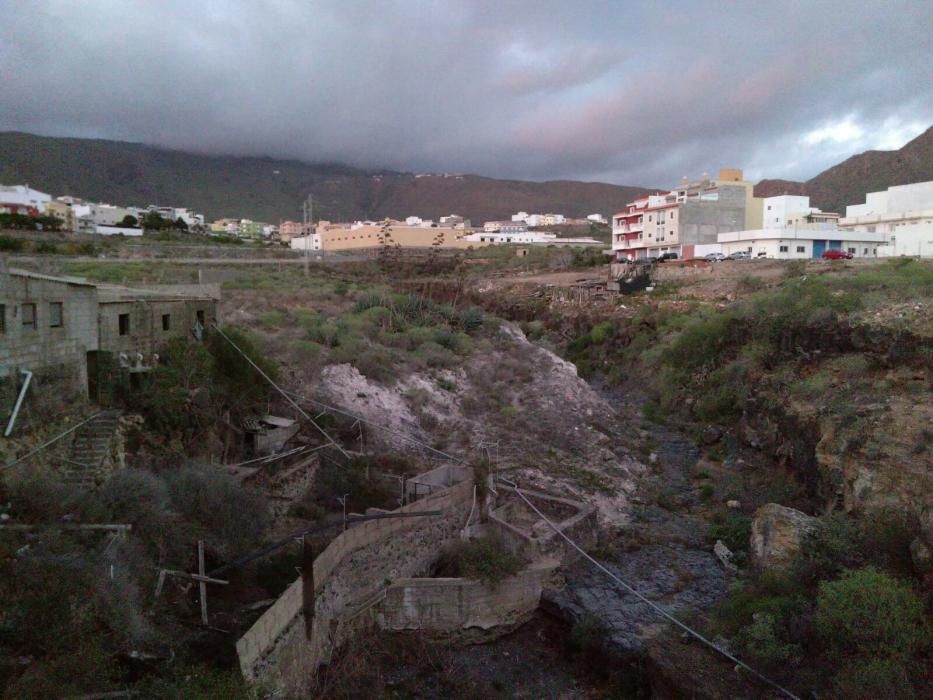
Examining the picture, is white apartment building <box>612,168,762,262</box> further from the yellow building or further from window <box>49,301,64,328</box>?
window <box>49,301,64,328</box>

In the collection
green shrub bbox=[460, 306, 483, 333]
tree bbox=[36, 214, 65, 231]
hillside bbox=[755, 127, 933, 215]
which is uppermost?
hillside bbox=[755, 127, 933, 215]

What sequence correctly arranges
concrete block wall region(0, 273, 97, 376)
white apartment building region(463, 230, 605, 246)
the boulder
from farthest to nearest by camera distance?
white apartment building region(463, 230, 605, 246), the boulder, concrete block wall region(0, 273, 97, 376)

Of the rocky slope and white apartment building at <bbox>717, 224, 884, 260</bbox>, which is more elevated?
white apartment building at <bbox>717, 224, 884, 260</bbox>

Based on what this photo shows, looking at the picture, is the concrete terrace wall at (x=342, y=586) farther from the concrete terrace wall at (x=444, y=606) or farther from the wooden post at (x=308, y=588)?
the concrete terrace wall at (x=444, y=606)

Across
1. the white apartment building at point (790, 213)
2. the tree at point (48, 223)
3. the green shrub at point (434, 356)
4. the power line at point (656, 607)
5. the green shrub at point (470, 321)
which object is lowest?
the power line at point (656, 607)

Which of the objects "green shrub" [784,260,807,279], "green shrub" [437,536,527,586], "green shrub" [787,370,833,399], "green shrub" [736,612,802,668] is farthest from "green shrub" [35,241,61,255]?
"green shrub" [784,260,807,279]

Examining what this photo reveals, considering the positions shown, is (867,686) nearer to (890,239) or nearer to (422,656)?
(422,656)

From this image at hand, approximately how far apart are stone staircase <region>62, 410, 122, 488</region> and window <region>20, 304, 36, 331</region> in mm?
1677

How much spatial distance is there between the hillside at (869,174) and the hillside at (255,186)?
58.7 metres

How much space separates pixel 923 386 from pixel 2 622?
1712 cm

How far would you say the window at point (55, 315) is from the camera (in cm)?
1000

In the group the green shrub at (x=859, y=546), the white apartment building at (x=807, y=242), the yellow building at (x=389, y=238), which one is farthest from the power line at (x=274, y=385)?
the yellow building at (x=389, y=238)

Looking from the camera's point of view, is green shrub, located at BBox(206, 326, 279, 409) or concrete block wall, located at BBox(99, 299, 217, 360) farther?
green shrub, located at BBox(206, 326, 279, 409)

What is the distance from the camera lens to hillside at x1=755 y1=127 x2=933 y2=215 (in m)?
75.0
